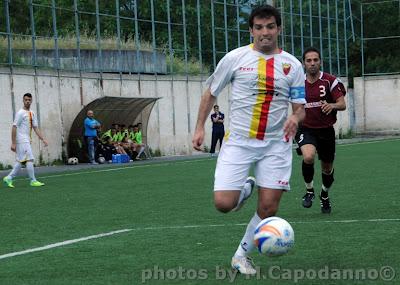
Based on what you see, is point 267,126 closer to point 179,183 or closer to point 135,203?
point 135,203

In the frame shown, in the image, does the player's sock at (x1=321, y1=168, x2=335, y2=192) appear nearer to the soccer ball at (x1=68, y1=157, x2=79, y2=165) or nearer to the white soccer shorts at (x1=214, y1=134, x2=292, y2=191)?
the white soccer shorts at (x1=214, y1=134, x2=292, y2=191)

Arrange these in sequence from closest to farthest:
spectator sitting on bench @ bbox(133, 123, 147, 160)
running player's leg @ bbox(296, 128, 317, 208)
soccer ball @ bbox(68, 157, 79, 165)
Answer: running player's leg @ bbox(296, 128, 317, 208) < soccer ball @ bbox(68, 157, 79, 165) < spectator sitting on bench @ bbox(133, 123, 147, 160)

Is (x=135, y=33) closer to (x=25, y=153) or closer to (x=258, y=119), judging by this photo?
(x=25, y=153)

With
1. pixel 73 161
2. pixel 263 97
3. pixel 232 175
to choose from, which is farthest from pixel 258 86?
pixel 73 161

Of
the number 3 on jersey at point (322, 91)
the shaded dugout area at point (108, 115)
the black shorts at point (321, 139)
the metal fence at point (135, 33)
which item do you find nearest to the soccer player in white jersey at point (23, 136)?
the black shorts at point (321, 139)

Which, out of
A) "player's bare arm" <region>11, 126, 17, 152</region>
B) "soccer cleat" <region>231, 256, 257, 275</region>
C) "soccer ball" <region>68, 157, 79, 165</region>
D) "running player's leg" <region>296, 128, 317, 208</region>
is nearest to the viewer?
"soccer cleat" <region>231, 256, 257, 275</region>

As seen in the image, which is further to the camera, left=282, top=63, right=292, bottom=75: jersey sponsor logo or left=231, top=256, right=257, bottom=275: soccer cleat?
left=282, top=63, right=292, bottom=75: jersey sponsor logo

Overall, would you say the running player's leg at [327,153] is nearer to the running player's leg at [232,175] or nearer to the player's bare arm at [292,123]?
the player's bare arm at [292,123]

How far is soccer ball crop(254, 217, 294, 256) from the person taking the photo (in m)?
7.12

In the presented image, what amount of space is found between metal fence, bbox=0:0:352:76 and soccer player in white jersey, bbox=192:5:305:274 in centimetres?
2373

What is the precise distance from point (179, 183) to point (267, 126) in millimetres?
12066

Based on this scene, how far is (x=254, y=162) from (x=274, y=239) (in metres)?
0.89

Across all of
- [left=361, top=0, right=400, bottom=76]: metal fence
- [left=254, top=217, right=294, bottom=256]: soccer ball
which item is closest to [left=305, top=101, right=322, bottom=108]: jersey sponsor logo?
[left=254, top=217, right=294, bottom=256]: soccer ball

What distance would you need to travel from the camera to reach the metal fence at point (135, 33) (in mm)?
32875
